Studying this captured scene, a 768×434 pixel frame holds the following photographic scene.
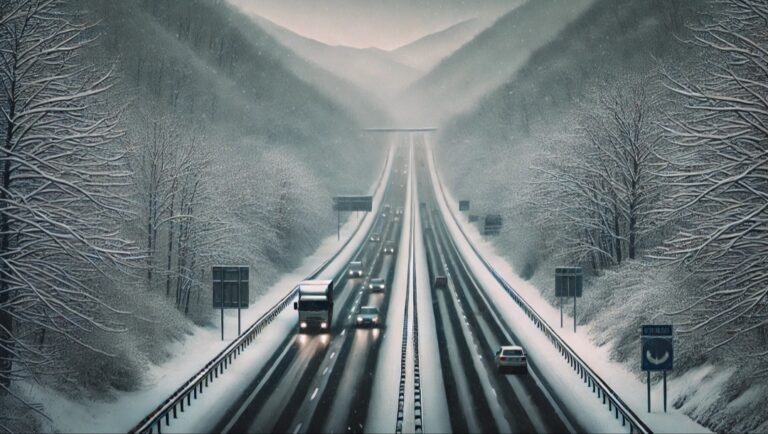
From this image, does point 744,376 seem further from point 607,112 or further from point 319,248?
point 319,248

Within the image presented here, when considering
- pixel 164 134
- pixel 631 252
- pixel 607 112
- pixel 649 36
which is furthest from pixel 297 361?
pixel 649 36

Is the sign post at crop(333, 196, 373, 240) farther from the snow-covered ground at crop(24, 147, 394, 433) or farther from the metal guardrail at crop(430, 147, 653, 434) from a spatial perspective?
the snow-covered ground at crop(24, 147, 394, 433)

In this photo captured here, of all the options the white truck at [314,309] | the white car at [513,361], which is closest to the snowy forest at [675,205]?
the white car at [513,361]

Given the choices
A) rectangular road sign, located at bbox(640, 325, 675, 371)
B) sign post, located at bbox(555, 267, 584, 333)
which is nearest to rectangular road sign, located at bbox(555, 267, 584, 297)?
sign post, located at bbox(555, 267, 584, 333)

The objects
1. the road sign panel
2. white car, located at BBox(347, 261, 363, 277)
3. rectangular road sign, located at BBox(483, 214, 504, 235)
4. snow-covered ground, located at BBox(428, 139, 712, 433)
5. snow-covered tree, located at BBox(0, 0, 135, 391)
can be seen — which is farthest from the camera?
rectangular road sign, located at BBox(483, 214, 504, 235)

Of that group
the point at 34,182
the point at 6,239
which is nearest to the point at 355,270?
the point at 34,182
